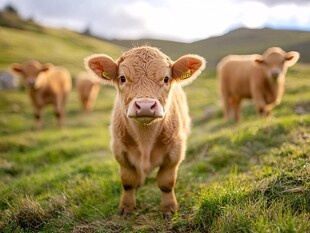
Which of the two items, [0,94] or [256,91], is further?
[0,94]

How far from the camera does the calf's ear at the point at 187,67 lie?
190 inches

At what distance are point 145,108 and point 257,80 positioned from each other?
8.71 meters

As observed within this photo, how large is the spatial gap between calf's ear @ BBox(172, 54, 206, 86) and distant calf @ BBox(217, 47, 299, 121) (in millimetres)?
5749

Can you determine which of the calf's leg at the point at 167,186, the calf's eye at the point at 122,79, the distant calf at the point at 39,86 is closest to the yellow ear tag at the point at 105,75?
the calf's eye at the point at 122,79

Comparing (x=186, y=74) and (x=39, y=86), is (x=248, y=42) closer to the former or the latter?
(x=39, y=86)

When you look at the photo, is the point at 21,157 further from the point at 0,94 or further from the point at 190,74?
the point at 0,94

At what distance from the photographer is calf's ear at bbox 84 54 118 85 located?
4.77 m

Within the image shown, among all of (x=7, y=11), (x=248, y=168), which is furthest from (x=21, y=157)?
(x=7, y=11)

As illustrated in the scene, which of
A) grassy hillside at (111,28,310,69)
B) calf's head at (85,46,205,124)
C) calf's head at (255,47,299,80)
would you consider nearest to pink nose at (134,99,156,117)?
calf's head at (85,46,205,124)

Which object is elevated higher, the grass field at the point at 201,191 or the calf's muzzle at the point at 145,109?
the calf's muzzle at the point at 145,109

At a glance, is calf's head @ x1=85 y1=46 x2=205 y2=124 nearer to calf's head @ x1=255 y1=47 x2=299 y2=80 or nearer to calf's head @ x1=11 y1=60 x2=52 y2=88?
calf's head @ x1=255 y1=47 x2=299 y2=80

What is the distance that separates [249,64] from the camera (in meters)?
12.8

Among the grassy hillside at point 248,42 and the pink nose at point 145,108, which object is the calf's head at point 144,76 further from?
the grassy hillside at point 248,42

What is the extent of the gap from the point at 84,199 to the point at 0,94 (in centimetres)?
2069
